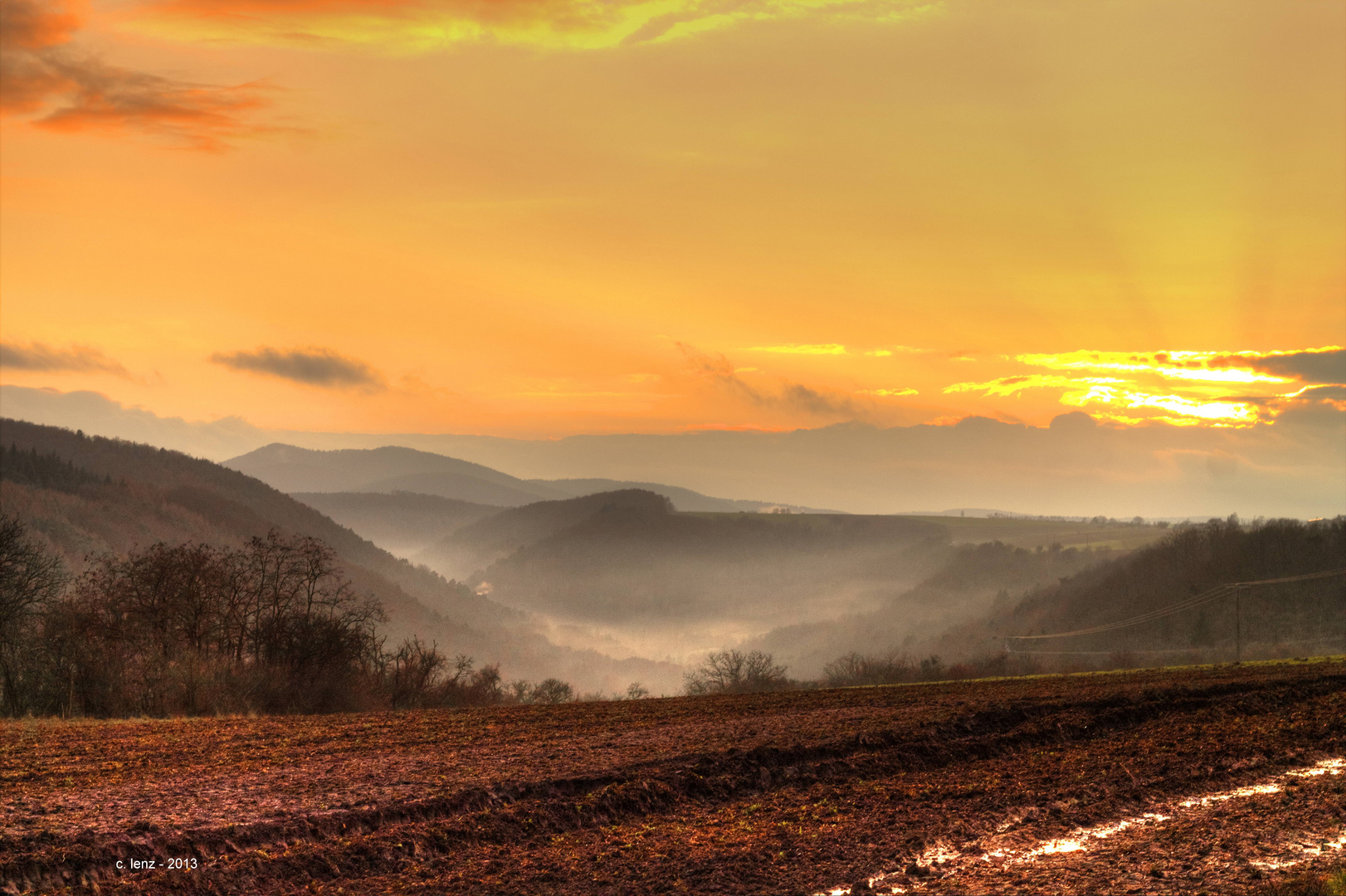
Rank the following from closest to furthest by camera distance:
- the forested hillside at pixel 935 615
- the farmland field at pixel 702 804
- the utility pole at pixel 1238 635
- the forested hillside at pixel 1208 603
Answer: the farmland field at pixel 702 804 < the utility pole at pixel 1238 635 < the forested hillside at pixel 1208 603 < the forested hillside at pixel 935 615

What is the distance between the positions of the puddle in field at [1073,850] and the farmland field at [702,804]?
0.06 metres

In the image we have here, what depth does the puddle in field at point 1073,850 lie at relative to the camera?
12.1 metres

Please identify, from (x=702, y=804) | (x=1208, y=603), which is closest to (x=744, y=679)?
(x=702, y=804)

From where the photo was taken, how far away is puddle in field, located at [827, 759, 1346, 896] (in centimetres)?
1211

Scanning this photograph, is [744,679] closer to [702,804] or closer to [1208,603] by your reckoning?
[702,804]

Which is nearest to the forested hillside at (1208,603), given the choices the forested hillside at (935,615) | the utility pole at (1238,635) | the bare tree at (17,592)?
the utility pole at (1238,635)

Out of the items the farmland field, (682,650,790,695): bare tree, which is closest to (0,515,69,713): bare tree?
the farmland field

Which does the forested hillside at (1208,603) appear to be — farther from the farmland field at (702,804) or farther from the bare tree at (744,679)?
the farmland field at (702,804)

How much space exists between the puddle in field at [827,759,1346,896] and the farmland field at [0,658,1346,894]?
0.06 m

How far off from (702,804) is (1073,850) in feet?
20.3

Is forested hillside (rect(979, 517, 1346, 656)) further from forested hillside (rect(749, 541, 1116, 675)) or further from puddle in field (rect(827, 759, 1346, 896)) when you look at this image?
puddle in field (rect(827, 759, 1346, 896))

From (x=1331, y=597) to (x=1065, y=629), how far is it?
39.4 m

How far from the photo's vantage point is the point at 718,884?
39.7 feet

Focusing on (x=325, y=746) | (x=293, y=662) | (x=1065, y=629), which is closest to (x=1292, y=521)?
(x=1065, y=629)
